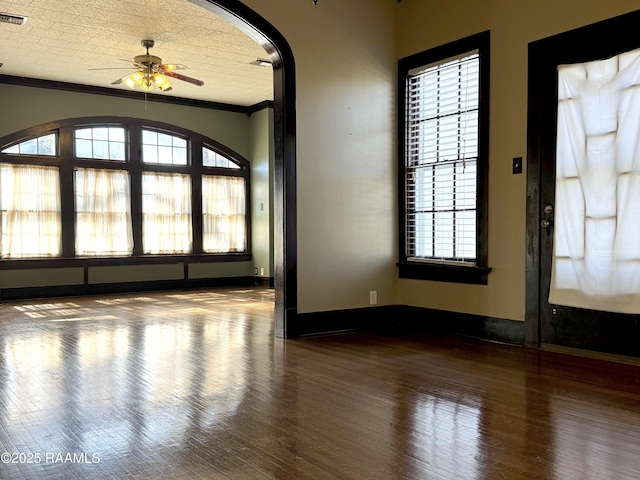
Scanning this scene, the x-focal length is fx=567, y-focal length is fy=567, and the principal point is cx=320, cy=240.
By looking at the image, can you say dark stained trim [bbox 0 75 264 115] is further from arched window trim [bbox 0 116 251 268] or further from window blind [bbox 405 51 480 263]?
window blind [bbox 405 51 480 263]

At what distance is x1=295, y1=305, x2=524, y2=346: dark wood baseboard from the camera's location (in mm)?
4910

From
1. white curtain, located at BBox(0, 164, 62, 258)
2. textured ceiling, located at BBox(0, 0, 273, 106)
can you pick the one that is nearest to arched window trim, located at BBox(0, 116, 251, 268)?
white curtain, located at BBox(0, 164, 62, 258)

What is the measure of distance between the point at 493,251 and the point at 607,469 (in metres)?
2.84

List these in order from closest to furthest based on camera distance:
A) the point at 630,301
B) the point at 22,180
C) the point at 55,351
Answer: the point at 630,301, the point at 55,351, the point at 22,180

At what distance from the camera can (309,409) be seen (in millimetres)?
3033

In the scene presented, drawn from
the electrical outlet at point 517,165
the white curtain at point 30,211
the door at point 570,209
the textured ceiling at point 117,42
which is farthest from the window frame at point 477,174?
the white curtain at point 30,211

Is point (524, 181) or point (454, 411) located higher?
point (524, 181)

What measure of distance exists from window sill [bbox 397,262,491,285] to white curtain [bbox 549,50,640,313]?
69 cm

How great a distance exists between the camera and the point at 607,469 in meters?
2.27

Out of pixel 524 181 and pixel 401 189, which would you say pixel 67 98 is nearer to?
pixel 401 189

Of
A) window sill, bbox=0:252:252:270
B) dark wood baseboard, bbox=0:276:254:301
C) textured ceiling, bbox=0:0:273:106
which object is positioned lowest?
dark wood baseboard, bbox=0:276:254:301

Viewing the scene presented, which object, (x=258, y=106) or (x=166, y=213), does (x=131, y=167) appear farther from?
(x=258, y=106)

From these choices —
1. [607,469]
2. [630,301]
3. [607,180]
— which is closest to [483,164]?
[607,180]

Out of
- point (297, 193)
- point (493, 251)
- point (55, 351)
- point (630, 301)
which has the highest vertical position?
point (297, 193)
